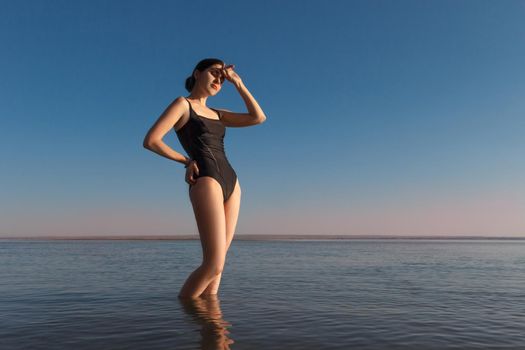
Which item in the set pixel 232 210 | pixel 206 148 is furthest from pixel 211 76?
pixel 232 210

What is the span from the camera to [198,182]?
5.49 meters

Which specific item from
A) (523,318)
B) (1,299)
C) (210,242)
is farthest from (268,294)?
(1,299)

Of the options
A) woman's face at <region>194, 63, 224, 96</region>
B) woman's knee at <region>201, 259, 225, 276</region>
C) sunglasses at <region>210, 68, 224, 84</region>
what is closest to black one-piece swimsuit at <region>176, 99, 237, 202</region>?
woman's face at <region>194, 63, 224, 96</region>

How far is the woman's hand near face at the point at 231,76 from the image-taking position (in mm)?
5953

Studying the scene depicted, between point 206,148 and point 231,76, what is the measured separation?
1.17m

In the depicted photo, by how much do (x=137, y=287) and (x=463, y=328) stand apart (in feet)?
22.1

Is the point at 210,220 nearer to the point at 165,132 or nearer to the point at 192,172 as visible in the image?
the point at 192,172

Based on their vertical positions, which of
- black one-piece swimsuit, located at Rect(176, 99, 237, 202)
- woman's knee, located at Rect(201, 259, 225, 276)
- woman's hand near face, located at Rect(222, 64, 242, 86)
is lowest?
woman's knee, located at Rect(201, 259, 225, 276)

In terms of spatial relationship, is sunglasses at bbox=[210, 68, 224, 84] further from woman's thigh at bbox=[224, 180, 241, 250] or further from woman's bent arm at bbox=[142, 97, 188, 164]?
woman's thigh at bbox=[224, 180, 241, 250]

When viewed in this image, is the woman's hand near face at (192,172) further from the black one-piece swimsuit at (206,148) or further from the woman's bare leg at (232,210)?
the woman's bare leg at (232,210)

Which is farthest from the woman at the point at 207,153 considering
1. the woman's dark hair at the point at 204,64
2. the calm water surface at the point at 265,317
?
the calm water surface at the point at 265,317

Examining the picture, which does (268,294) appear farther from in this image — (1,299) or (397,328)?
(1,299)

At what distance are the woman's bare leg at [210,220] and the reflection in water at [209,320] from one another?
47 cm

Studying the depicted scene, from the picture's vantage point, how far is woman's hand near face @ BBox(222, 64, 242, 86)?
595cm
